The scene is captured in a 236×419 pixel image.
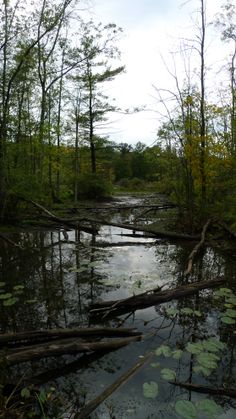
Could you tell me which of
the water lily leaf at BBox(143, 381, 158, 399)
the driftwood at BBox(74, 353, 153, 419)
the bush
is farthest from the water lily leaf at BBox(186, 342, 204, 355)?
the bush

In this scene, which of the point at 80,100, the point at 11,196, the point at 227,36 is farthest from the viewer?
the point at 80,100

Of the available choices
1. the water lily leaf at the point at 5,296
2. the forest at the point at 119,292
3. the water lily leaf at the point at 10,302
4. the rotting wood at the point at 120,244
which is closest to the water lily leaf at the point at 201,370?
the forest at the point at 119,292

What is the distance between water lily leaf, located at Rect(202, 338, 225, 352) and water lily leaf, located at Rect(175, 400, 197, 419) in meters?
1.05

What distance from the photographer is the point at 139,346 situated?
4.23 m

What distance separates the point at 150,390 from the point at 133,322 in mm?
1708

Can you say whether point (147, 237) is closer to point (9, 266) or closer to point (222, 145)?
point (222, 145)

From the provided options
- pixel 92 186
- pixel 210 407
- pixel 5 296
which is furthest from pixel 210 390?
pixel 92 186

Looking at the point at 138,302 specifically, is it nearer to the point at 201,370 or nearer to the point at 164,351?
the point at 164,351

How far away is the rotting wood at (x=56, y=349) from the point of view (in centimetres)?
330

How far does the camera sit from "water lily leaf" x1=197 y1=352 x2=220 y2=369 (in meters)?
3.65

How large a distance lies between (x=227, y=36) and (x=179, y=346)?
15.2 m

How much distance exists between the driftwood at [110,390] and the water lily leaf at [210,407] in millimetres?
769

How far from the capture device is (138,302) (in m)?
5.30

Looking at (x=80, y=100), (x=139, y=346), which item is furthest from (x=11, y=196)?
(x=80, y=100)
